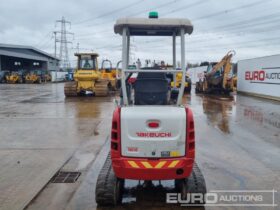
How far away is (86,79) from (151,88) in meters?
16.1

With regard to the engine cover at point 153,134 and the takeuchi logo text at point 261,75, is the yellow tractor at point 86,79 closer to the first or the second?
the takeuchi logo text at point 261,75

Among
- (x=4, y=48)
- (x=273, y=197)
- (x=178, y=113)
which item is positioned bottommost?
(x=273, y=197)

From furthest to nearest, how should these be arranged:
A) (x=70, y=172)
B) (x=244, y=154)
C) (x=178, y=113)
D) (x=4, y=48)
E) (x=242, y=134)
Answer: (x=4, y=48) → (x=242, y=134) → (x=244, y=154) → (x=70, y=172) → (x=178, y=113)

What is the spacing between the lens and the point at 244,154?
665cm

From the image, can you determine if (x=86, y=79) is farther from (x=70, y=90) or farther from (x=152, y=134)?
(x=152, y=134)

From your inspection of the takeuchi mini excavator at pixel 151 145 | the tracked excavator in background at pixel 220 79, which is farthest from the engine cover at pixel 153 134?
the tracked excavator in background at pixel 220 79

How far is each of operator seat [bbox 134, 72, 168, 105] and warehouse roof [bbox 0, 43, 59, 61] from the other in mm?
48612

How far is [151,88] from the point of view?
470 cm

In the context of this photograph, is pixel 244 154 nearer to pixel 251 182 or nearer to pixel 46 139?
pixel 251 182

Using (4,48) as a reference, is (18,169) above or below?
below

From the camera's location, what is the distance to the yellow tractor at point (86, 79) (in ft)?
65.5

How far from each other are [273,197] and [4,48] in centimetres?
5720

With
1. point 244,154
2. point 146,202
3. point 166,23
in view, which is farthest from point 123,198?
point 244,154

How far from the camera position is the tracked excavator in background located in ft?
69.8
